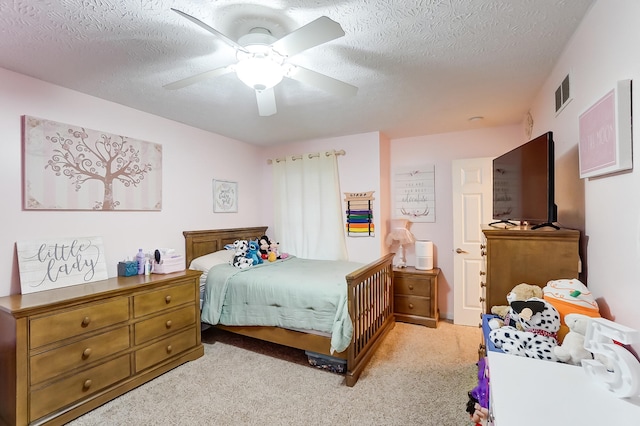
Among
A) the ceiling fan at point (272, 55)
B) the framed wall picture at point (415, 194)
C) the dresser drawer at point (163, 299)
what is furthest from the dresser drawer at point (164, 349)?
the framed wall picture at point (415, 194)

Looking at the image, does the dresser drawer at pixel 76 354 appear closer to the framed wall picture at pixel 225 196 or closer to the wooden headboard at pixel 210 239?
the wooden headboard at pixel 210 239

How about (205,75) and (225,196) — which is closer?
(205,75)

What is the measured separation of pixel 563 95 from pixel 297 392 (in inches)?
107

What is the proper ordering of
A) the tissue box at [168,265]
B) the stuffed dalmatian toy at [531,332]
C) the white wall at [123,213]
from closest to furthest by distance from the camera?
the stuffed dalmatian toy at [531,332]
the white wall at [123,213]
the tissue box at [168,265]

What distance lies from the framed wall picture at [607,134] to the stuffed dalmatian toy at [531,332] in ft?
2.14

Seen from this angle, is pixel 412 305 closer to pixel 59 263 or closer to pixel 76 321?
pixel 76 321

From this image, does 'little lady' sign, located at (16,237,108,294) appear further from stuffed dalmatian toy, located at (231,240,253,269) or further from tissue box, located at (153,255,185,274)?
stuffed dalmatian toy, located at (231,240,253,269)

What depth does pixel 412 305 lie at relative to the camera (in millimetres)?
3480

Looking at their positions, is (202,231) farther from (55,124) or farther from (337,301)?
(337,301)

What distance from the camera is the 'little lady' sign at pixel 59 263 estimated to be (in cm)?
205

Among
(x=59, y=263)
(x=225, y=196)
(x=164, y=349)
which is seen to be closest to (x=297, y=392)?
(x=164, y=349)

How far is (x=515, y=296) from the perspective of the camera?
60.3 inches

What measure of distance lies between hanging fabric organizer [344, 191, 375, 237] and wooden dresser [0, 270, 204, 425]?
2027mm

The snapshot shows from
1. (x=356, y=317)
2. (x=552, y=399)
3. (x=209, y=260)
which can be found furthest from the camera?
(x=209, y=260)
